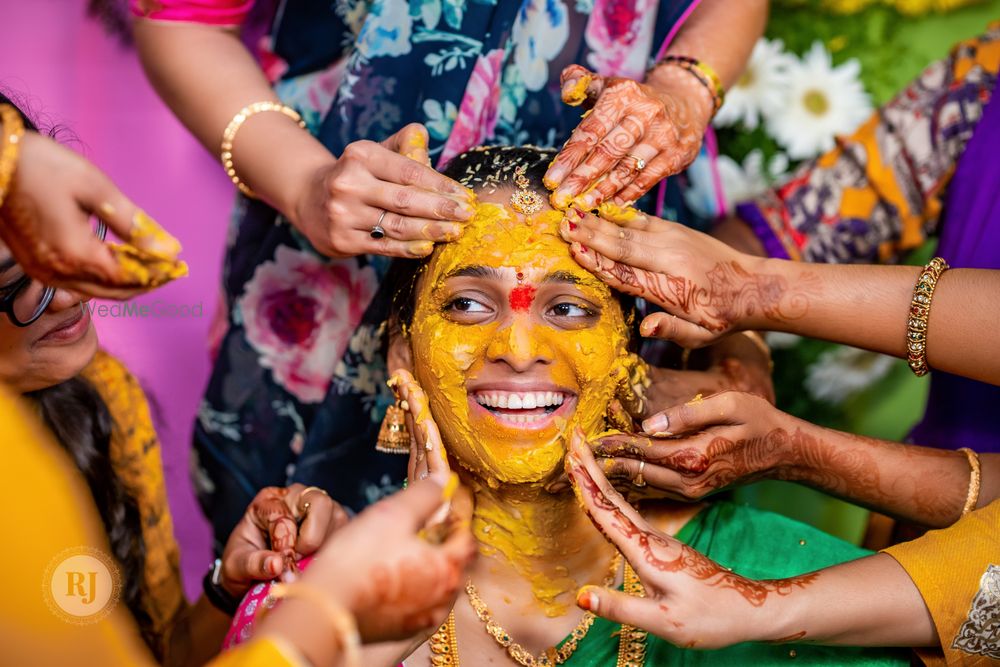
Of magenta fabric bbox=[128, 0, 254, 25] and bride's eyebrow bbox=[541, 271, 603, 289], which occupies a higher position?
magenta fabric bbox=[128, 0, 254, 25]

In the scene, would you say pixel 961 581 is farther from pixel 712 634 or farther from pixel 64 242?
pixel 64 242

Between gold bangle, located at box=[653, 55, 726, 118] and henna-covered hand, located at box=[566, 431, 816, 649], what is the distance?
1017 mm

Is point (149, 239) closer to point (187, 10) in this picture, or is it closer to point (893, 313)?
point (187, 10)

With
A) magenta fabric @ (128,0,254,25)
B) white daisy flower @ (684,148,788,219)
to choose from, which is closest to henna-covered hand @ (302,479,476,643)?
magenta fabric @ (128,0,254,25)

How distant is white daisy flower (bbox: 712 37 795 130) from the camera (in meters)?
3.19

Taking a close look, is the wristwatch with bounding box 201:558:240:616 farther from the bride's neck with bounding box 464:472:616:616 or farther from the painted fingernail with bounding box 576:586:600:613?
the painted fingernail with bounding box 576:586:600:613

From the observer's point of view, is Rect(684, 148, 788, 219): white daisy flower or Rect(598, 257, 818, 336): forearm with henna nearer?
Rect(598, 257, 818, 336): forearm with henna

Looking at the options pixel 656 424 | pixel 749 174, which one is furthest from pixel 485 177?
pixel 749 174

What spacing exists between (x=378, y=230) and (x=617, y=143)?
1.62ft

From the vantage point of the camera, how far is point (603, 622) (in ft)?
6.37

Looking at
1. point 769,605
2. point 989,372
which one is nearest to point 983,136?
point 989,372

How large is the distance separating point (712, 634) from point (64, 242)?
113 cm

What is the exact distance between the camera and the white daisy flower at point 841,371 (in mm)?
3232
